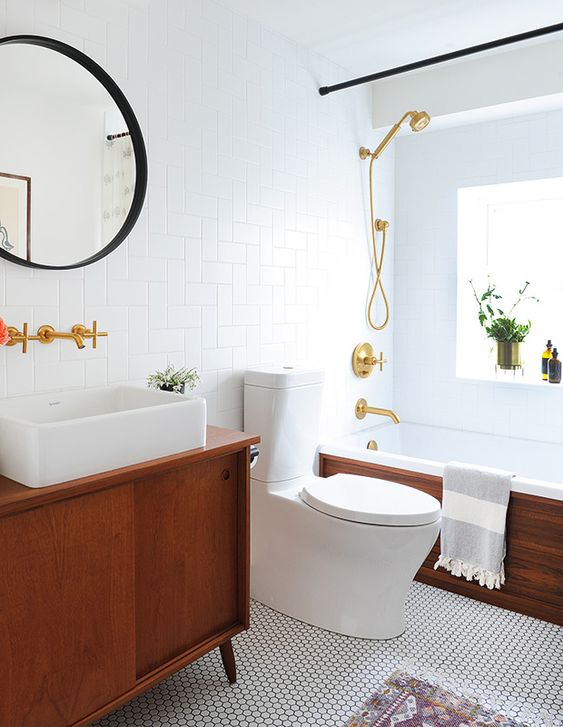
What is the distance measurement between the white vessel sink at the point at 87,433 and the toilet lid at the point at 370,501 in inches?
27.6

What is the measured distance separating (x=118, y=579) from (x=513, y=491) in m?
1.62

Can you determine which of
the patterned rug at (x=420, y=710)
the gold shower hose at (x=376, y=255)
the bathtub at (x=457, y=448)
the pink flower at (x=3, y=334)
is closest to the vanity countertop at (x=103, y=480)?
the pink flower at (x=3, y=334)

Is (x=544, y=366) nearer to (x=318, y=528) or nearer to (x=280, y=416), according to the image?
(x=280, y=416)

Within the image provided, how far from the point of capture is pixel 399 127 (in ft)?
11.0

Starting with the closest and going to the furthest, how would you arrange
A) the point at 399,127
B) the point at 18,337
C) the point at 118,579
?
the point at 118,579 < the point at 18,337 < the point at 399,127

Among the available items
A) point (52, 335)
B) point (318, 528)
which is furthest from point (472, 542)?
point (52, 335)

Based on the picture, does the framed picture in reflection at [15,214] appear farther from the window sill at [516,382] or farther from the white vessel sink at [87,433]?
the window sill at [516,382]

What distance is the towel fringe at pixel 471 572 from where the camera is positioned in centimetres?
262

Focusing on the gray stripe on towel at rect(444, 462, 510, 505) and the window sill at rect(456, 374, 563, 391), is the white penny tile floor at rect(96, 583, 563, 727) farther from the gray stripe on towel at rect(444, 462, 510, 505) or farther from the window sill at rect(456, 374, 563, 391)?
the window sill at rect(456, 374, 563, 391)

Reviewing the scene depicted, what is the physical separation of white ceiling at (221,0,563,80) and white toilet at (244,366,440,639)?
1.52 m

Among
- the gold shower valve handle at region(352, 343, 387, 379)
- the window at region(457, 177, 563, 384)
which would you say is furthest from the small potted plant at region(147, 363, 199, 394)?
the window at region(457, 177, 563, 384)

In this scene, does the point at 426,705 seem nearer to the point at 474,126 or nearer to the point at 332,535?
the point at 332,535

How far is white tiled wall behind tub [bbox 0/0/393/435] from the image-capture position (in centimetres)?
216

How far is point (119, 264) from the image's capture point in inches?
90.7
